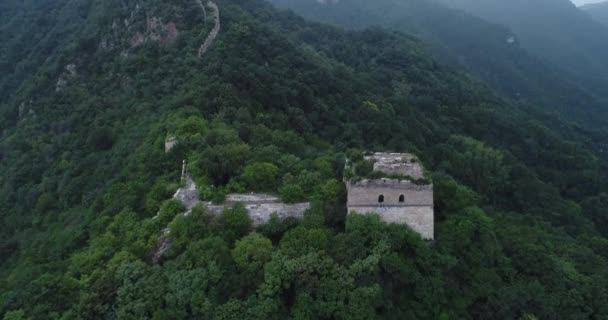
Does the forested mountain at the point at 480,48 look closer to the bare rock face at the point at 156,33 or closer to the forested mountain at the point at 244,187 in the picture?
the forested mountain at the point at 244,187

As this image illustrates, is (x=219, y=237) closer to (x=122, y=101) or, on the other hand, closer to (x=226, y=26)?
(x=122, y=101)

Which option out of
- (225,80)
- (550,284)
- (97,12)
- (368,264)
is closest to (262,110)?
(225,80)

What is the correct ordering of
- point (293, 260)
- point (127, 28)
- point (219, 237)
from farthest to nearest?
point (127, 28) → point (219, 237) → point (293, 260)

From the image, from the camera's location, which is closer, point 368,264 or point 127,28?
point 368,264

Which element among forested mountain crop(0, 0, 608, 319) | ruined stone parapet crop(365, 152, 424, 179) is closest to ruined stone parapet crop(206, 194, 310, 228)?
forested mountain crop(0, 0, 608, 319)

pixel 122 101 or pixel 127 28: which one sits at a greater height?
pixel 127 28

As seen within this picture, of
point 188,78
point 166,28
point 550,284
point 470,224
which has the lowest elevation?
point 550,284

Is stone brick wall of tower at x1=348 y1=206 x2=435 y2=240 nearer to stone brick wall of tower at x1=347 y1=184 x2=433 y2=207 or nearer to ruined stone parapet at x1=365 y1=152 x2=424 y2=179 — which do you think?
stone brick wall of tower at x1=347 y1=184 x2=433 y2=207
